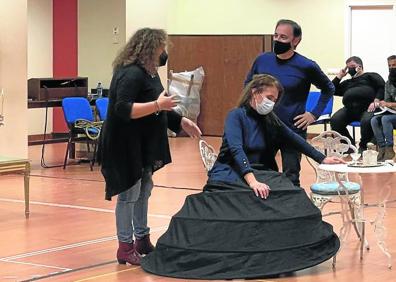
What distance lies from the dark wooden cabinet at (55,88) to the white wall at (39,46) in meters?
2.34

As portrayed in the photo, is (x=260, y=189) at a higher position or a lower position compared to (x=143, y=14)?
lower

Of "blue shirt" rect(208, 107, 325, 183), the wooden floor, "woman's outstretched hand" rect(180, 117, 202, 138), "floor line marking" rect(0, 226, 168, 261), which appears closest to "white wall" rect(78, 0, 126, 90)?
the wooden floor

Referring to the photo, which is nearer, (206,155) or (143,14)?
(206,155)

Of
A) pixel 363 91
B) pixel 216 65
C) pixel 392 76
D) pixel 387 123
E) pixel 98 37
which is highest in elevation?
pixel 98 37

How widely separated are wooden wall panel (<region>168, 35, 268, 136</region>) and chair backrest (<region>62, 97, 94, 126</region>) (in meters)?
5.19

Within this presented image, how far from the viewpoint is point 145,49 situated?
5.75m

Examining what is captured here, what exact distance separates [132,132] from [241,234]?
3.24 ft

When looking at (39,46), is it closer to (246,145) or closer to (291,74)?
(291,74)

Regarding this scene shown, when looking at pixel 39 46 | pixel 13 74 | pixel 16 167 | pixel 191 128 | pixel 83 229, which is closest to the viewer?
pixel 191 128

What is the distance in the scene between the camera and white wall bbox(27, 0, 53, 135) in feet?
50.5

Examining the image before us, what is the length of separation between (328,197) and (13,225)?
2.81m

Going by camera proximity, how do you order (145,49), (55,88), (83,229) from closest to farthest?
(145,49) < (83,229) < (55,88)

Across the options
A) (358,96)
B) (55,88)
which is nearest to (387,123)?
(358,96)

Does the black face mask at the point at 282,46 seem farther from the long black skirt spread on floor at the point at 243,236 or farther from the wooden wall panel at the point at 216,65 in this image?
the wooden wall panel at the point at 216,65
